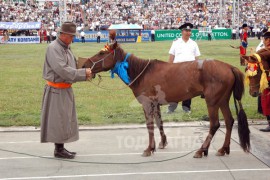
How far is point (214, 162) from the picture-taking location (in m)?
7.22

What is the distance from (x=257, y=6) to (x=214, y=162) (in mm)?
55324

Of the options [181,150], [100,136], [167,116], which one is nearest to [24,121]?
[100,136]

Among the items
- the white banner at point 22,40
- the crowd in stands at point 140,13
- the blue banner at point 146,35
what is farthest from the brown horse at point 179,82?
the crowd in stands at point 140,13

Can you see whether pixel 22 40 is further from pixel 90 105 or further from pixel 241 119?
pixel 241 119

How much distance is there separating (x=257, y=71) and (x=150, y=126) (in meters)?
1.84

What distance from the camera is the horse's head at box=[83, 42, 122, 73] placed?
7.62 meters

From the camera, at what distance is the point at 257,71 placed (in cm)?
720

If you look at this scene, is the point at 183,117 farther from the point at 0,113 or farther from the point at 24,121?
the point at 0,113

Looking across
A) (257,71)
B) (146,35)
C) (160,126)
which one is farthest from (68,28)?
(146,35)

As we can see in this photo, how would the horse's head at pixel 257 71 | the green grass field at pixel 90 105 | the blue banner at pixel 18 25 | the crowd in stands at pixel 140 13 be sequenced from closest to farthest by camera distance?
the horse's head at pixel 257 71 → the green grass field at pixel 90 105 → the blue banner at pixel 18 25 → the crowd in stands at pixel 140 13

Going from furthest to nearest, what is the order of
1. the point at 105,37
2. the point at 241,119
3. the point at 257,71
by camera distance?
the point at 105,37, the point at 241,119, the point at 257,71

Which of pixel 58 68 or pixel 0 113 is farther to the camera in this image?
pixel 0 113

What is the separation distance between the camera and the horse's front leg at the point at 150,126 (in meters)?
7.61

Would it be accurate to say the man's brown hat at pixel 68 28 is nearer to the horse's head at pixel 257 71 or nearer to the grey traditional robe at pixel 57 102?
the grey traditional robe at pixel 57 102
